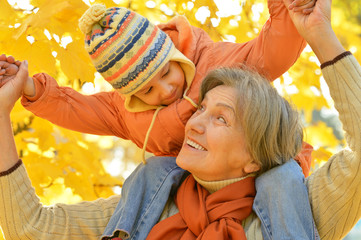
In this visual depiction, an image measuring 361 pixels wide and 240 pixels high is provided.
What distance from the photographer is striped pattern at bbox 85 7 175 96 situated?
207cm

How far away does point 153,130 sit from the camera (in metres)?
2.14

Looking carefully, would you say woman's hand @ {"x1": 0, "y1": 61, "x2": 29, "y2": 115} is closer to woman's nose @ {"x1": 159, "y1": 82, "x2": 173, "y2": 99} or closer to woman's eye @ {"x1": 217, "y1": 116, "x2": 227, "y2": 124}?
woman's nose @ {"x1": 159, "y1": 82, "x2": 173, "y2": 99}

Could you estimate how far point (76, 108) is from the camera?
88.6 inches

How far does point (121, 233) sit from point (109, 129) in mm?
457

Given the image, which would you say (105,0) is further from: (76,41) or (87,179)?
(87,179)

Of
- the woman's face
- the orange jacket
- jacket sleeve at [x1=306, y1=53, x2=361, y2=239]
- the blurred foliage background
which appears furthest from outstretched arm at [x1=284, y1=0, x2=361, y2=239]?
the blurred foliage background

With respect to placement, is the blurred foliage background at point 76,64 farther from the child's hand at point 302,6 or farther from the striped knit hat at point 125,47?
the child's hand at point 302,6

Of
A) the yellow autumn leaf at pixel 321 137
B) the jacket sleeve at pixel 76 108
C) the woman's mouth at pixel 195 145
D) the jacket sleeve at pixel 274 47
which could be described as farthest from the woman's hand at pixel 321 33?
the yellow autumn leaf at pixel 321 137

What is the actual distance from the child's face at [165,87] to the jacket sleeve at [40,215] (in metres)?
0.40

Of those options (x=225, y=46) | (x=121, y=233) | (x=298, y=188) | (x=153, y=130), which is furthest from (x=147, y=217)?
(x=225, y=46)

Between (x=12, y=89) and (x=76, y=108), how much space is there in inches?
11.1

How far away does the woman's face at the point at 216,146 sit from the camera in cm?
195

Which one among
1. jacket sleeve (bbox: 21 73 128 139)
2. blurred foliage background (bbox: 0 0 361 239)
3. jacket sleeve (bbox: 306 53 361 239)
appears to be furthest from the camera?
blurred foliage background (bbox: 0 0 361 239)

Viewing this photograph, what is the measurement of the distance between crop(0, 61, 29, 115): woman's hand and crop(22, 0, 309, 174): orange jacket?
0.32ft
